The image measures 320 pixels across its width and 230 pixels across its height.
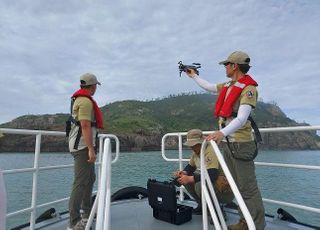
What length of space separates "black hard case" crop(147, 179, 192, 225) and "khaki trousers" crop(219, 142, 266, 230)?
931mm

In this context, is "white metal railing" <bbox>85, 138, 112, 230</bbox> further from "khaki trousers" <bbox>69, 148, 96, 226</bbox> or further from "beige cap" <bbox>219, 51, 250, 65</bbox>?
"beige cap" <bbox>219, 51, 250, 65</bbox>

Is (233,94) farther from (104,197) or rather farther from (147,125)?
(147,125)

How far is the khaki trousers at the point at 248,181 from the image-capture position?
109 inches

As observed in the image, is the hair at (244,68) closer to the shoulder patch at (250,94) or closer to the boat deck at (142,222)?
the shoulder patch at (250,94)

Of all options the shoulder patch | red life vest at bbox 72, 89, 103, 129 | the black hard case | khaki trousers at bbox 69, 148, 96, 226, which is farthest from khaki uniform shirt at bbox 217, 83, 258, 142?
khaki trousers at bbox 69, 148, 96, 226

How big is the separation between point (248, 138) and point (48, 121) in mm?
78994

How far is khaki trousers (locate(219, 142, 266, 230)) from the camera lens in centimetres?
277

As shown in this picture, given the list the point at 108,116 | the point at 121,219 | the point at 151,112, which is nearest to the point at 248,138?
the point at 121,219

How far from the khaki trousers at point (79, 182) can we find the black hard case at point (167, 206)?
80cm

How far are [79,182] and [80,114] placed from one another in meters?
0.70

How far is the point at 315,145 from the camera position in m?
109

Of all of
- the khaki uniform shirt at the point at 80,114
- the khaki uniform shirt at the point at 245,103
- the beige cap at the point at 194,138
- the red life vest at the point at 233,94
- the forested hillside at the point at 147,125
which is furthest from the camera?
the forested hillside at the point at 147,125

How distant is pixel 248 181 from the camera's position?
2812 mm

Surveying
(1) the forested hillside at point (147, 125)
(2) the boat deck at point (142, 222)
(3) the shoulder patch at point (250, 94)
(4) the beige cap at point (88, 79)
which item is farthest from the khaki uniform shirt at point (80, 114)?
(1) the forested hillside at point (147, 125)
